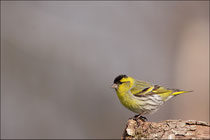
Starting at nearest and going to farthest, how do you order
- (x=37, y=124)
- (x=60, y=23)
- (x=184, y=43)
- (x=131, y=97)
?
(x=131, y=97)
(x=37, y=124)
(x=60, y=23)
(x=184, y=43)

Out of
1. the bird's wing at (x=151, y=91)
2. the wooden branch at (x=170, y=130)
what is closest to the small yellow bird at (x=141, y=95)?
the bird's wing at (x=151, y=91)

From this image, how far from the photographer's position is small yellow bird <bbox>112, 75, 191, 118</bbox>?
14.4 ft

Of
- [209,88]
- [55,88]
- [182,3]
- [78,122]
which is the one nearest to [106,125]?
[78,122]

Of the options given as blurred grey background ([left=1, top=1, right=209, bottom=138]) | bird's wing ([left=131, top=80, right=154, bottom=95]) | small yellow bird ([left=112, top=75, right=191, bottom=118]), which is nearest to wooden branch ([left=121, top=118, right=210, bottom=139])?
small yellow bird ([left=112, top=75, right=191, bottom=118])

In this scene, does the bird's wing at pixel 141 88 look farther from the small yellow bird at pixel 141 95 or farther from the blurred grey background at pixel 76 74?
the blurred grey background at pixel 76 74

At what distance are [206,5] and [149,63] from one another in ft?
10.8

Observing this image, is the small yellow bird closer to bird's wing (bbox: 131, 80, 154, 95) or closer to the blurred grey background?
bird's wing (bbox: 131, 80, 154, 95)

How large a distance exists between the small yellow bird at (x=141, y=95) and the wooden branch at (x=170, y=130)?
1341 millimetres

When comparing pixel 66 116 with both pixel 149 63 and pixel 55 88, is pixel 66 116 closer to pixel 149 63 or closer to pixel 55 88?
pixel 55 88

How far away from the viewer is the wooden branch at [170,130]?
8.85 ft

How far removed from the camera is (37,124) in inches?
311

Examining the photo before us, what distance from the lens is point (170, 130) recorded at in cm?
278

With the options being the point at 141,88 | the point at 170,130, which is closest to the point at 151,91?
the point at 141,88

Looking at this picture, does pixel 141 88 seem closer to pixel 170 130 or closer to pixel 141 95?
pixel 141 95
